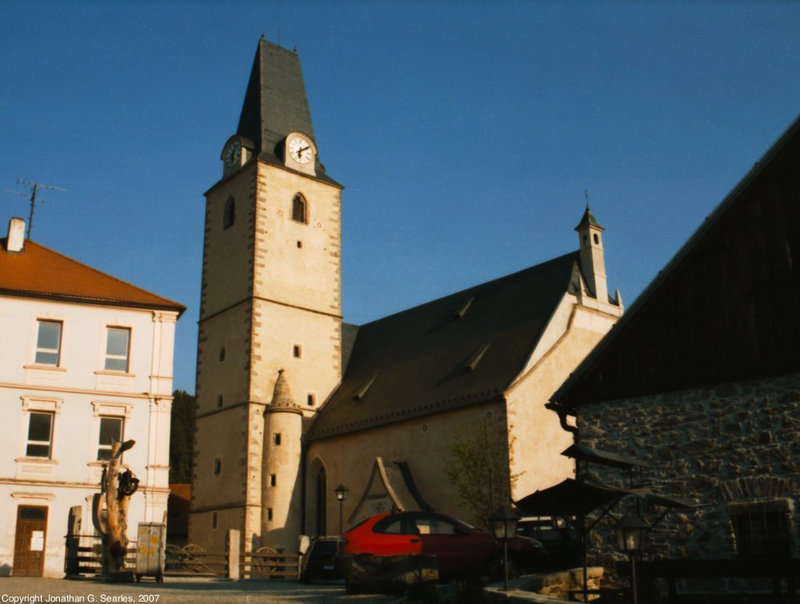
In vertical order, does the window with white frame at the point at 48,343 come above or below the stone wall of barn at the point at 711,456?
above

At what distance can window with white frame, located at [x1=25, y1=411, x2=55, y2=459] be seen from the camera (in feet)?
85.1

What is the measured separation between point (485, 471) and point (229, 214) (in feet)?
65.4

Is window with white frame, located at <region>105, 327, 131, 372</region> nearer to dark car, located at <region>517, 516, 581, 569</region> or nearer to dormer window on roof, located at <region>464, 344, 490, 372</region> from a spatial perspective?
dormer window on roof, located at <region>464, 344, 490, 372</region>

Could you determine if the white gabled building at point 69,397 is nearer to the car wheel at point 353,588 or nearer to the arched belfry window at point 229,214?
the arched belfry window at point 229,214

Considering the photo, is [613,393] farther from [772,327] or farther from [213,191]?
[213,191]

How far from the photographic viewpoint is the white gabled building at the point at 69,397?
2531 cm

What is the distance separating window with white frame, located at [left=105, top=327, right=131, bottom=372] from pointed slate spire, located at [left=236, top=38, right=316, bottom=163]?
51.4 feet

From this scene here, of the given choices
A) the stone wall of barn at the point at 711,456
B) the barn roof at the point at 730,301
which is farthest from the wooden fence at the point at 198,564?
the barn roof at the point at 730,301

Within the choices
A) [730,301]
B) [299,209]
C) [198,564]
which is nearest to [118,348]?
[198,564]

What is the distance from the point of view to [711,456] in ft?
46.3

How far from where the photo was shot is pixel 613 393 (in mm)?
15516

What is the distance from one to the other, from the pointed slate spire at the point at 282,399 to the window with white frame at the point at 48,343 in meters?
11.4

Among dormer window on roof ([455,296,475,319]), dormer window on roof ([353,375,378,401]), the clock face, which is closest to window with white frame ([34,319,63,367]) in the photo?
dormer window on roof ([353,375,378,401])

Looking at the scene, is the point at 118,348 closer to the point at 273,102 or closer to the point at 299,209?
the point at 299,209
